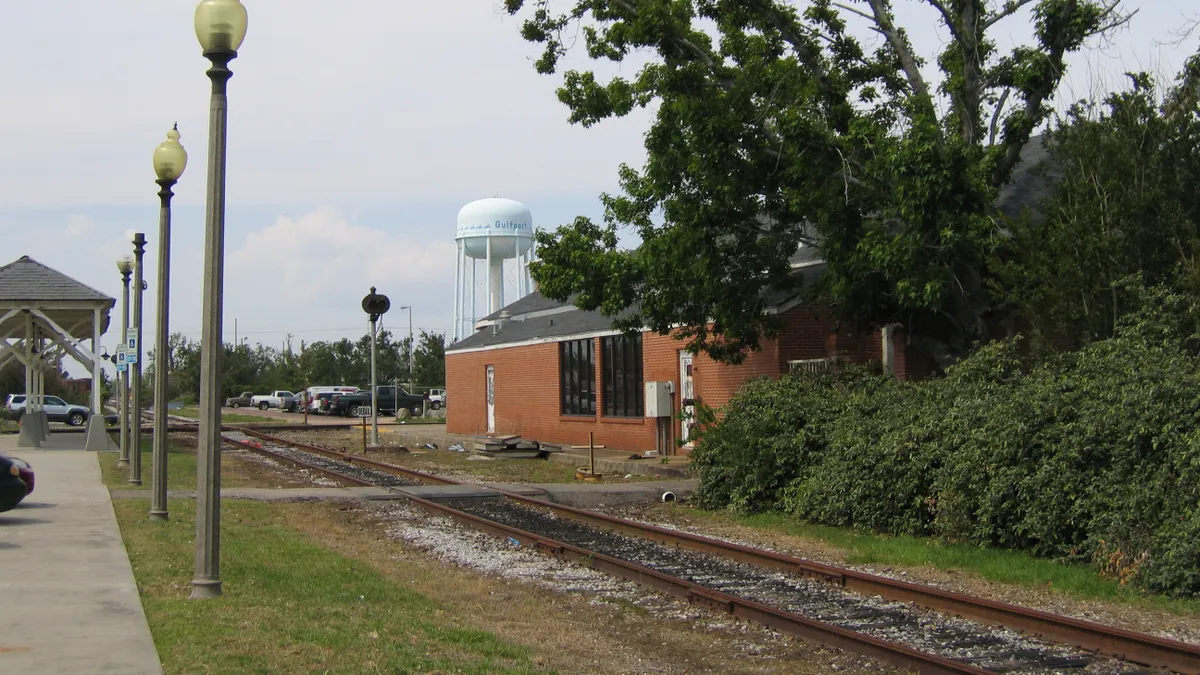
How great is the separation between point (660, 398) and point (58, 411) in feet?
147

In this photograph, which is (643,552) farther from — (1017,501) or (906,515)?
(1017,501)

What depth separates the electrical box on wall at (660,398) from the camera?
27.2m

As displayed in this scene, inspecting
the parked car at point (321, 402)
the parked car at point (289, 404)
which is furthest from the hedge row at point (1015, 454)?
the parked car at point (289, 404)

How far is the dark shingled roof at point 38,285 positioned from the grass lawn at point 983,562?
24695 millimetres

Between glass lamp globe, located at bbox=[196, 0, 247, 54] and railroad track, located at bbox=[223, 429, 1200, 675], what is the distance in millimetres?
5971

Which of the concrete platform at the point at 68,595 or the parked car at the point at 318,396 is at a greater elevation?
the parked car at the point at 318,396

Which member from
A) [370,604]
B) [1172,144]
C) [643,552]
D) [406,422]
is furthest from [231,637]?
[406,422]

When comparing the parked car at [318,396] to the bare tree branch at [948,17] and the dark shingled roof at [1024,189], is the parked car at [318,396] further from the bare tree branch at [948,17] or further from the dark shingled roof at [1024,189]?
the bare tree branch at [948,17]

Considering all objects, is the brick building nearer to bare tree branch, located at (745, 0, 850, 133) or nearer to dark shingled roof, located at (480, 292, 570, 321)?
dark shingled roof, located at (480, 292, 570, 321)

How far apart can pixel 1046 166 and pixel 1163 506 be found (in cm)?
939

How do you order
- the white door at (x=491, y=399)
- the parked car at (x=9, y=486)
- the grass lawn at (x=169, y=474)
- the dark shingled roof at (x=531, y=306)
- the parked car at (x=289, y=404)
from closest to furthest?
the parked car at (x=9, y=486)
the grass lawn at (x=169, y=474)
the white door at (x=491, y=399)
the dark shingled roof at (x=531, y=306)
the parked car at (x=289, y=404)

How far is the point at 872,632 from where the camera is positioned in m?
9.06

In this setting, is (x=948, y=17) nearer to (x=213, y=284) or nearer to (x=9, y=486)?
(x=213, y=284)

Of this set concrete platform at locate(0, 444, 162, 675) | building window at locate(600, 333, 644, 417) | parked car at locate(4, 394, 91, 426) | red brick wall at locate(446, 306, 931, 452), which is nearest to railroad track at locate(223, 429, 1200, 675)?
concrete platform at locate(0, 444, 162, 675)
